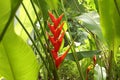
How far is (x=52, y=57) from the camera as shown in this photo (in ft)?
2.09

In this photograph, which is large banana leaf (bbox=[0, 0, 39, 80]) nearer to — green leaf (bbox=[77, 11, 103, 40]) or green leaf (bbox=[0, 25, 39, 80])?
green leaf (bbox=[0, 25, 39, 80])

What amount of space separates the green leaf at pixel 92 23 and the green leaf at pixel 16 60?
252 millimetres

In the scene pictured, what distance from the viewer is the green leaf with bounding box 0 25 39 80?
0.48 m

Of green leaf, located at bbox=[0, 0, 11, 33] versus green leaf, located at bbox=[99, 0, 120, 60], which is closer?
green leaf, located at bbox=[0, 0, 11, 33]

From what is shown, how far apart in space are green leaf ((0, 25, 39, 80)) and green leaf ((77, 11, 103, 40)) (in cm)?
25

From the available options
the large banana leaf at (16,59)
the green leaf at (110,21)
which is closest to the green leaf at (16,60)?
the large banana leaf at (16,59)

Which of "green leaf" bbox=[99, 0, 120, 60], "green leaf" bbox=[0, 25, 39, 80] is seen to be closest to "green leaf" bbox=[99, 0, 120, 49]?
"green leaf" bbox=[99, 0, 120, 60]

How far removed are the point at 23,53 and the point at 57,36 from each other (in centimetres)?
19

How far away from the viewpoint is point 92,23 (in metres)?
0.77

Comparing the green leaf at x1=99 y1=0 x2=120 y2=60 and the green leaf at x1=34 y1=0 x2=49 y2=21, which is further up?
the green leaf at x1=34 y1=0 x2=49 y2=21

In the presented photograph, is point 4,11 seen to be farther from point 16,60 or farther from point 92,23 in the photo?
point 92,23

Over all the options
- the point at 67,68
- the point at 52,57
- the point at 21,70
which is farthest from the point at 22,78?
the point at 67,68

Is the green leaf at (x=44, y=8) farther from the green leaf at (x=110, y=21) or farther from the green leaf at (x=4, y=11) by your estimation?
the green leaf at (x=4, y=11)

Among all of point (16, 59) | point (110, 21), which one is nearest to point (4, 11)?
point (16, 59)
